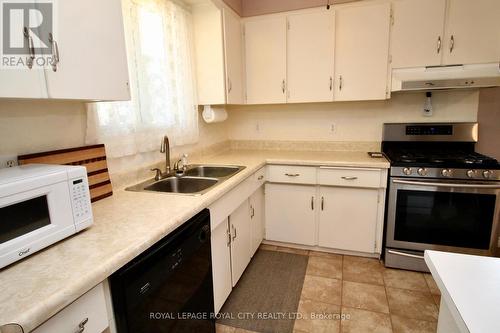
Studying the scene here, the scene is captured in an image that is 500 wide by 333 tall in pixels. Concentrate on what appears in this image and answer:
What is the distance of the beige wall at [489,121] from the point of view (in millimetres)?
2461

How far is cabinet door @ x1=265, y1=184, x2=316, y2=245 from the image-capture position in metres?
2.55

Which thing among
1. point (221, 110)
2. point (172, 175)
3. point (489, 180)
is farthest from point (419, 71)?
point (172, 175)

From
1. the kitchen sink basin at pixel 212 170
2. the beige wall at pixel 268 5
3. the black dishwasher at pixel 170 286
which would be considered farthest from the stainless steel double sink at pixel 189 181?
the beige wall at pixel 268 5

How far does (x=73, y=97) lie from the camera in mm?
1030

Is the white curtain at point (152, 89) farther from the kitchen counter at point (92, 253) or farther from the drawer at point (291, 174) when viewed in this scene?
the drawer at point (291, 174)

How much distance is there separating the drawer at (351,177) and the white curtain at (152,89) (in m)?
1.18

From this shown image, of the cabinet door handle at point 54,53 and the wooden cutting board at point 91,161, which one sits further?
the wooden cutting board at point 91,161

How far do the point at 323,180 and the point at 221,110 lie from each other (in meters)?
1.15

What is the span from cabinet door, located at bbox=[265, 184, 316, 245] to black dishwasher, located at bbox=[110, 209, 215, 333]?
1.23m

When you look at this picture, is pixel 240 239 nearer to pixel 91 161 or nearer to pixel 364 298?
pixel 364 298

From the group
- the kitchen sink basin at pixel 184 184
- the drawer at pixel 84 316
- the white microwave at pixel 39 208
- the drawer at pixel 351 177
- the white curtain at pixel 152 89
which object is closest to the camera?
the drawer at pixel 84 316

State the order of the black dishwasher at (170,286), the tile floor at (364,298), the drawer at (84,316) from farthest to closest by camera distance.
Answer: the tile floor at (364,298) < the black dishwasher at (170,286) < the drawer at (84,316)

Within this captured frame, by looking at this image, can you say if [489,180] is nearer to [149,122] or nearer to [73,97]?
[149,122]

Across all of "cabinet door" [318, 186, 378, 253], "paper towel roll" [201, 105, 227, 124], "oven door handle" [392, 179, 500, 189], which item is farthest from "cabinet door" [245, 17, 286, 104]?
"oven door handle" [392, 179, 500, 189]
